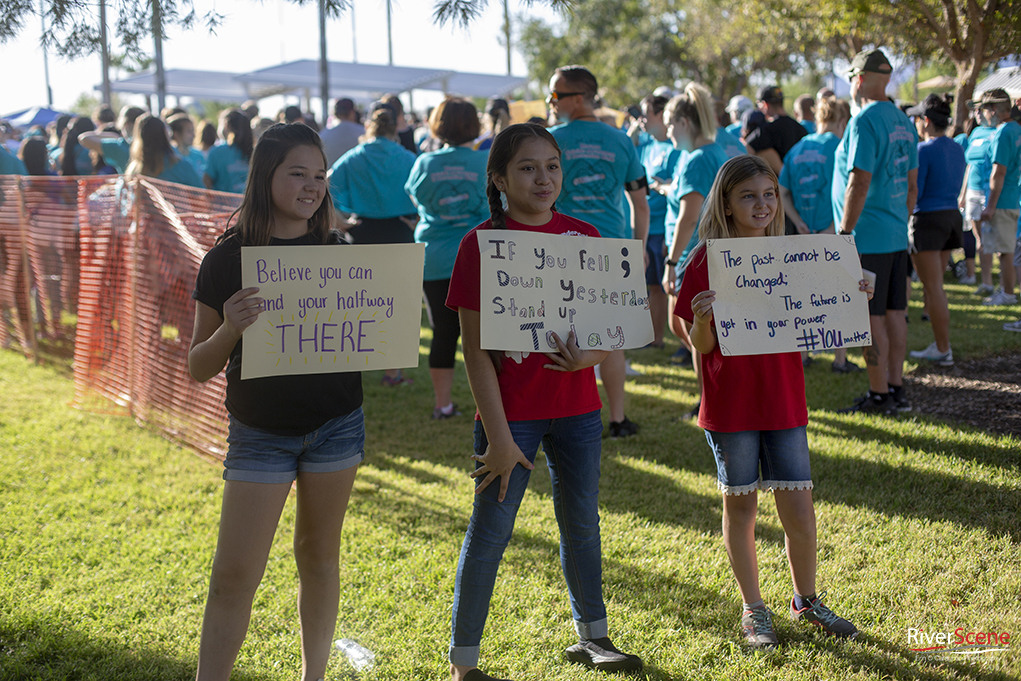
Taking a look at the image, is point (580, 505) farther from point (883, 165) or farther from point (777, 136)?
point (777, 136)

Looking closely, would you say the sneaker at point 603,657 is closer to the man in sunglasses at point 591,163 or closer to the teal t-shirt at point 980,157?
the man in sunglasses at point 591,163

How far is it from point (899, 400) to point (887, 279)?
34.9 inches

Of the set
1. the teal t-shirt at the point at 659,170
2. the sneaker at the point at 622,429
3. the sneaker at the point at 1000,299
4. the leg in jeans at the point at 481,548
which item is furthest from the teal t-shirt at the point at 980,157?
the leg in jeans at the point at 481,548

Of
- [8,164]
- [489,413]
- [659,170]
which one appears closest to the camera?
[489,413]

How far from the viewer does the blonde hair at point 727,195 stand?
2.87 m

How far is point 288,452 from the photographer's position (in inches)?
93.0

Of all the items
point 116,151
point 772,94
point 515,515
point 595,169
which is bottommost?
point 515,515

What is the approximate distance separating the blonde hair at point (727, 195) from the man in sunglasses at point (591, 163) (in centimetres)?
207

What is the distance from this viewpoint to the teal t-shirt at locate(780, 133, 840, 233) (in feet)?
21.1

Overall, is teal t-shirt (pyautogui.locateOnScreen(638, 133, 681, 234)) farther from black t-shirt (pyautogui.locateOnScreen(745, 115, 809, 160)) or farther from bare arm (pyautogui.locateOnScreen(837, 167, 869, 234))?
bare arm (pyautogui.locateOnScreen(837, 167, 869, 234))

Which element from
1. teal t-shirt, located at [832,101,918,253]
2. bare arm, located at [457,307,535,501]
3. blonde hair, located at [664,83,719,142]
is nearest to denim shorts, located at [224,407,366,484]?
bare arm, located at [457,307,535,501]

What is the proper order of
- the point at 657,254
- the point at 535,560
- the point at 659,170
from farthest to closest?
the point at 657,254 → the point at 659,170 → the point at 535,560

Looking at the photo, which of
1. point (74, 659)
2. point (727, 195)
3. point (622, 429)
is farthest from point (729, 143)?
point (74, 659)

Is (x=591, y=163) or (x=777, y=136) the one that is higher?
(x=777, y=136)
